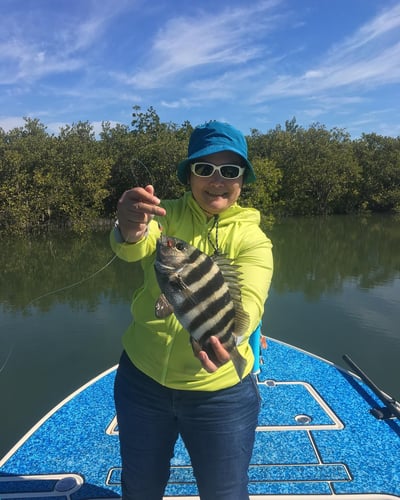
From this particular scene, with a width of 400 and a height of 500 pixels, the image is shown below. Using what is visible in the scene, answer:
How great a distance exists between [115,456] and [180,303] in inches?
95.9

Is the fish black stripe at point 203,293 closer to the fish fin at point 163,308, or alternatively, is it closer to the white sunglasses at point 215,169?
the fish fin at point 163,308

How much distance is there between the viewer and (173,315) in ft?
5.52

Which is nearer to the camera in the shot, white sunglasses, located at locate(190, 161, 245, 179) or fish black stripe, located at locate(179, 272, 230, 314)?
fish black stripe, located at locate(179, 272, 230, 314)

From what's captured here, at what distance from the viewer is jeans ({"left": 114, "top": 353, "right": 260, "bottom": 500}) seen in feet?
5.34

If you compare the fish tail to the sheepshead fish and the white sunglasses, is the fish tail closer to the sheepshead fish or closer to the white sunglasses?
the sheepshead fish

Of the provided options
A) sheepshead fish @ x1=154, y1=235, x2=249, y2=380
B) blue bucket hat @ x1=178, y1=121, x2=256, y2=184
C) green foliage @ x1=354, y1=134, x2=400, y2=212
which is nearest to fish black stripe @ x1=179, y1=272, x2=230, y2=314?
sheepshead fish @ x1=154, y1=235, x2=249, y2=380

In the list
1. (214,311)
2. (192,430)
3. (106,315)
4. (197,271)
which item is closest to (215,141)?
(197,271)

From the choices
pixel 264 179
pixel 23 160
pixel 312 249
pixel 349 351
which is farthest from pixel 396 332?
pixel 264 179

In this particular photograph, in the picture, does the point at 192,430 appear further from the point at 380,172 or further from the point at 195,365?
the point at 380,172

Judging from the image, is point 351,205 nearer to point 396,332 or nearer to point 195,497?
point 396,332

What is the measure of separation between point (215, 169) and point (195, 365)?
2.71ft

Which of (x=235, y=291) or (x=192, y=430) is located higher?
(x=235, y=291)

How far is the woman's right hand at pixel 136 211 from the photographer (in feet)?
4.84

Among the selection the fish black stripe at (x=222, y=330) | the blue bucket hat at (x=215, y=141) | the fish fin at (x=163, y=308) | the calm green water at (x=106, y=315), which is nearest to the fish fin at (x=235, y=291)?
the fish black stripe at (x=222, y=330)
